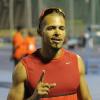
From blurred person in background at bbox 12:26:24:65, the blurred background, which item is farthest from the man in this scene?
the blurred background

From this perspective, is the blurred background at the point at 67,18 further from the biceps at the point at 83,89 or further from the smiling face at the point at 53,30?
the smiling face at the point at 53,30

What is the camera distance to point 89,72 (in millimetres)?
13594

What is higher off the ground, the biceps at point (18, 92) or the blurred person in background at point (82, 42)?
the biceps at point (18, 92)

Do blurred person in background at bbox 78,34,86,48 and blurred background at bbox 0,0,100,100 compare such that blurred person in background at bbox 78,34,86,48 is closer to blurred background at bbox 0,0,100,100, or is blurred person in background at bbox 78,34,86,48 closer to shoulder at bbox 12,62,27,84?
blurred background at bbox 0,0,100,100

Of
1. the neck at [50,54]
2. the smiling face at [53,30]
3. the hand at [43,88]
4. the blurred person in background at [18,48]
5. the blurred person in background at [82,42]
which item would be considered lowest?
the blurred person in background at [82,42]

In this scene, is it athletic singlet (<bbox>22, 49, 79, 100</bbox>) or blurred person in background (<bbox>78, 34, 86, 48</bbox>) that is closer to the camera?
Answer: athletic singlet (<bbox>22, 49, 79, 100</bbox>)

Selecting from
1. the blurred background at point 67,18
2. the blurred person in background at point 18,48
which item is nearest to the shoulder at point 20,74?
the blurred person in background at point 18,48

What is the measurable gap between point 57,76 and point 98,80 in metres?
8.49

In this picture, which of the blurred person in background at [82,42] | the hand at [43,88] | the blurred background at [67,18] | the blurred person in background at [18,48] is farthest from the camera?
the blurred background at [67,18]

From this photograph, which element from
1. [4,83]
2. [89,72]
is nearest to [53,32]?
[4,83]

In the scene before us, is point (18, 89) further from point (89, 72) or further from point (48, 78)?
point (89, 72)

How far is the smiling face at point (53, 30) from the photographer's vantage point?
104 inches

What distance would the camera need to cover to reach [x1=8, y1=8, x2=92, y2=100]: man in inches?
105

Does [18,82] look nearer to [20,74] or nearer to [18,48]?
[20,74]
